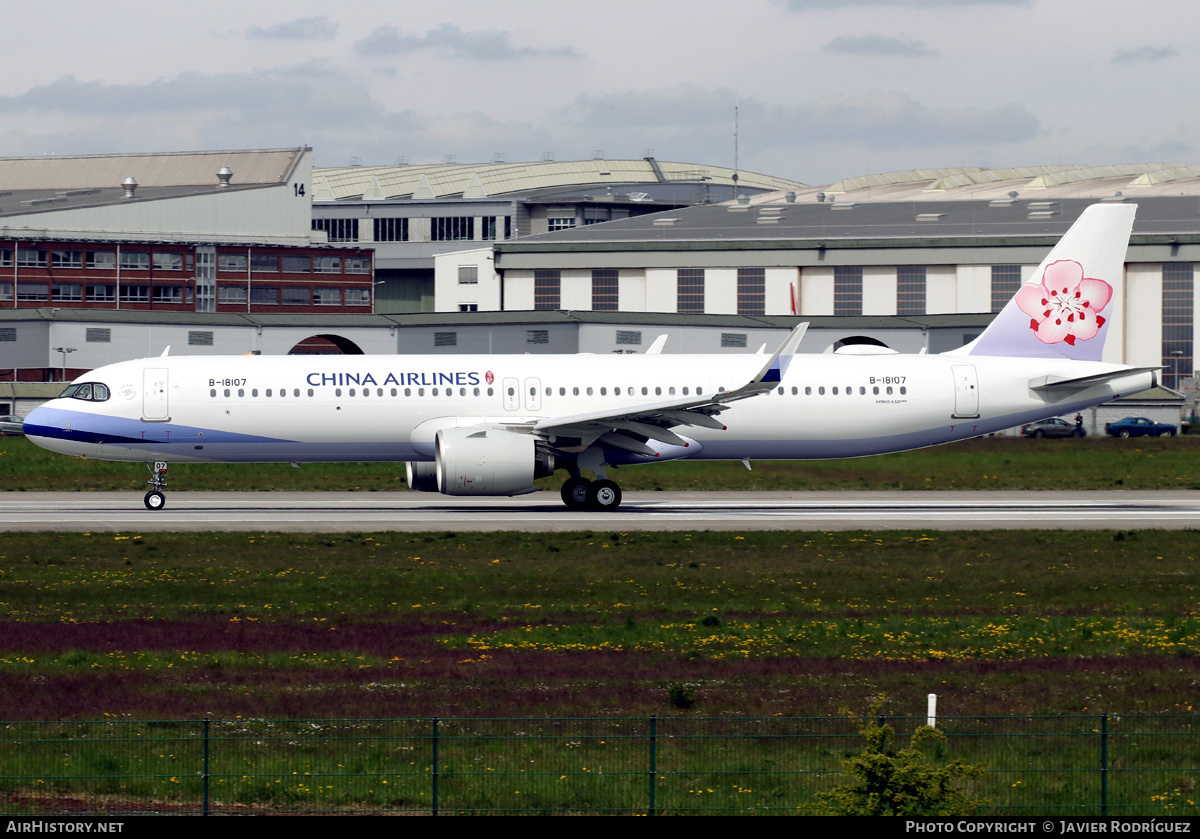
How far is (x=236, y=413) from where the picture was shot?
1560 inches

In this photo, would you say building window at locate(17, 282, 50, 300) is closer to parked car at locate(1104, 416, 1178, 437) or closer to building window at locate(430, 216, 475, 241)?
building window at locate(430, 216, 475, 241)

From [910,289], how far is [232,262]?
6198cm

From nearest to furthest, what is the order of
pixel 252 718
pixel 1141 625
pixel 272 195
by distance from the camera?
pixel 252 718
pixel 1141 625
pixel 272 195

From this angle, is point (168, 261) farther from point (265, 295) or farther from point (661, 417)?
point (661, 417)

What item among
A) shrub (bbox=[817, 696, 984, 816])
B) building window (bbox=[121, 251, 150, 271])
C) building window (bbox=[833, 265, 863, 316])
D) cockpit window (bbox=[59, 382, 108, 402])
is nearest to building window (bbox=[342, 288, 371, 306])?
building window (bbox=[121, 251, 150, 271])

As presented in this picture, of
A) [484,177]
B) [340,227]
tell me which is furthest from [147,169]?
[484,177]

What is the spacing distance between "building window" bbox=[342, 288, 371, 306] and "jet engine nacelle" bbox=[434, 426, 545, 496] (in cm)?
9531

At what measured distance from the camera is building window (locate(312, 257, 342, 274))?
418ft

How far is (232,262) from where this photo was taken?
4825 inches

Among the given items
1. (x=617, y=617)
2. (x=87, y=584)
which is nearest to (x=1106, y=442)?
(x=617, y=617)
